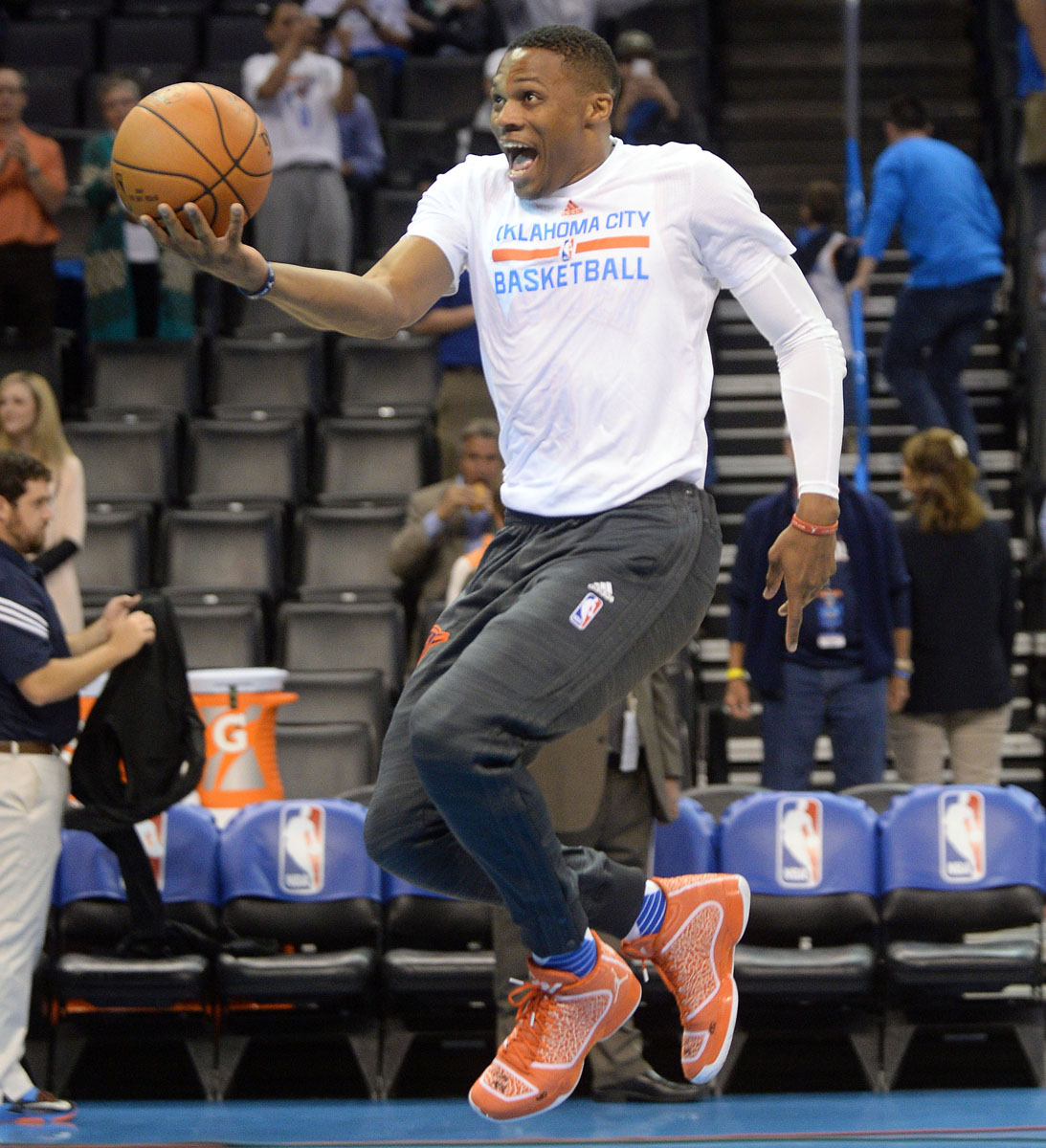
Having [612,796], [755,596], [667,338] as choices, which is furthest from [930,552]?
[667,338]

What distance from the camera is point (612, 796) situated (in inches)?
217

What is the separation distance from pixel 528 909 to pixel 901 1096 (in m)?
2.68

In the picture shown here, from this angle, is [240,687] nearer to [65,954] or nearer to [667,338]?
[65,954]

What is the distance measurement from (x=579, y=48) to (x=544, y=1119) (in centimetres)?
321

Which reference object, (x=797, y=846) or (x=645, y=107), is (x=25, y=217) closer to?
(x=645, y=107)

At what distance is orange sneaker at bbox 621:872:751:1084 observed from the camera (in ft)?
11.9

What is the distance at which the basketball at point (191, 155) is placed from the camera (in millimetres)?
3061

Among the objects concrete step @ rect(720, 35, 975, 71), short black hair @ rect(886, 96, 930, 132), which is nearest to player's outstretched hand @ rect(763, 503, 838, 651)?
short black hair @ rect(886, 96, 930, 132)

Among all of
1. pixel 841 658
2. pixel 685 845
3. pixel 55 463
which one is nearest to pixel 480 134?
pixel 55 463

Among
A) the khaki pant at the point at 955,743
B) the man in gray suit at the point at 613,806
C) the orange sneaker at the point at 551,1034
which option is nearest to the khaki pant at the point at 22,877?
the man in gray suit at the point at 613,806

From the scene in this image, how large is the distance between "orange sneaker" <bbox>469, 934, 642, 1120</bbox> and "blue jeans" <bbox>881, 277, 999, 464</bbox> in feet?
18.4

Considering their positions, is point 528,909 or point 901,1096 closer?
point 528,909

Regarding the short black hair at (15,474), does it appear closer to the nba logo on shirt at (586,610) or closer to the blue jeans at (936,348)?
the nba logo on shirt at (586,610)

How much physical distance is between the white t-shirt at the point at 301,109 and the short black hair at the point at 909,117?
9.63ft
